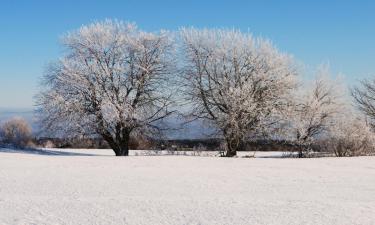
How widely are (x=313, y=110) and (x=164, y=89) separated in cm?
1100

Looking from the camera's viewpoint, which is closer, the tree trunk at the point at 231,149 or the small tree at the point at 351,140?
the tree trunk at the point at 231,149

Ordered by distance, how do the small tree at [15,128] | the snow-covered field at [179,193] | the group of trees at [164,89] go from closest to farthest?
1. the snow-covered field at [179,193]
2. the group of trees at [164,89]
3. the small tree at [15,128]

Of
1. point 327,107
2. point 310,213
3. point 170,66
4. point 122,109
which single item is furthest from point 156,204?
point 327,107

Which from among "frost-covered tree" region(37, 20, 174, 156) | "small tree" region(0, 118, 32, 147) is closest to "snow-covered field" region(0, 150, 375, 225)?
"frost-covered tree" region(37, 20, 174, 156)

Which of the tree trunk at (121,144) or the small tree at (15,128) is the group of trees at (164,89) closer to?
the tree trunk at (121,144)

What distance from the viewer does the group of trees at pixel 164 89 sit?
107 feet

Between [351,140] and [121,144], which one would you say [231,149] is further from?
[351,140]

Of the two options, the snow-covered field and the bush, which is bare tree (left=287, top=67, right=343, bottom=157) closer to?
the bush

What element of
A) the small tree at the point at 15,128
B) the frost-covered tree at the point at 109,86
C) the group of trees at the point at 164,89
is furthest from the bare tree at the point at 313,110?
the small tree at the point at 15,128

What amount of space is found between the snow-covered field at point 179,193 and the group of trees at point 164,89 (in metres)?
9.41

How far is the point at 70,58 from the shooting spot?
34281mm

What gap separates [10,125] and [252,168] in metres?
49.6

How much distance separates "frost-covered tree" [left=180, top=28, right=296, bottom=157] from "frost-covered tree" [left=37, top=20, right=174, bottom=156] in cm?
206

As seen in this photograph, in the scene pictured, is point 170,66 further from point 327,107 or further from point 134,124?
point 327,107
